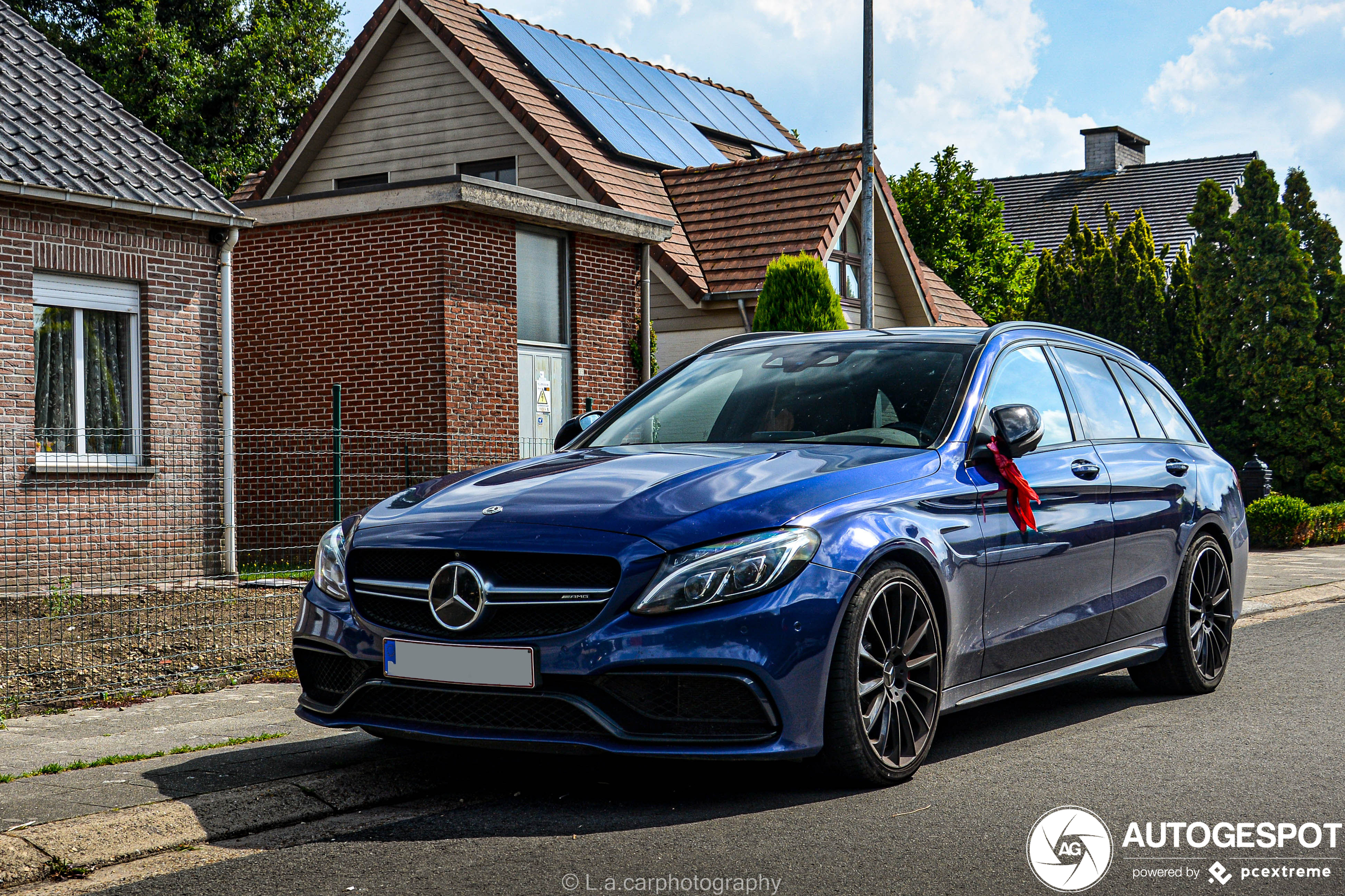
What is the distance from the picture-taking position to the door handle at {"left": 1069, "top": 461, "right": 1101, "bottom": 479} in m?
6.38

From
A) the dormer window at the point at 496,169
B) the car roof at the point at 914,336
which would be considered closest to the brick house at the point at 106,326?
the car roof at the point at 914,336

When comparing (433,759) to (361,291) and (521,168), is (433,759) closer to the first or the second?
(361,291)

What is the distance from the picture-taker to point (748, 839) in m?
4.47

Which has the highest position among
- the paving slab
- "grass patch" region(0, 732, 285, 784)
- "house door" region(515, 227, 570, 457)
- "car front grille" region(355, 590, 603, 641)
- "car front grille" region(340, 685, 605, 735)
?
"house door" region(515, 227, 570, 457)

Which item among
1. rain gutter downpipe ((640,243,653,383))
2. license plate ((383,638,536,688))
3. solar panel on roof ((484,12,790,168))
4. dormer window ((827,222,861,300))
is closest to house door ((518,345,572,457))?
rain gutter downpipe ((640,243,653,383))

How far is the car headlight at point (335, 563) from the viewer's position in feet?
17.1

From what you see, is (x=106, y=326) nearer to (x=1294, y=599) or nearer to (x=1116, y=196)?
(x=1294, y=599)

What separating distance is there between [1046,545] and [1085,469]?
25.1 inches

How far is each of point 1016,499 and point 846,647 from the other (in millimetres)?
1361

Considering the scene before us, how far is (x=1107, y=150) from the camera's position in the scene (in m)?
48.3

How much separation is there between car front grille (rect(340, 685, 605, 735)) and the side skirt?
1494 millimetres

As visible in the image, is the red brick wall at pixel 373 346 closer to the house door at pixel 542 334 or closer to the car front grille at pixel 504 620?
the house door at pixel 542 334

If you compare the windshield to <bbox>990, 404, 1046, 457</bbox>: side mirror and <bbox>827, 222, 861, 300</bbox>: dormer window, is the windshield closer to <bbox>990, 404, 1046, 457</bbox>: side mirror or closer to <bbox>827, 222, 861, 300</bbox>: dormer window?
<bbox>990, 404, 1046, 457</bbox>: side mirror

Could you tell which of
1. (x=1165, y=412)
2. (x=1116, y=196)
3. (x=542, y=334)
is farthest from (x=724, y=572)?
(x=1116, y=196)
